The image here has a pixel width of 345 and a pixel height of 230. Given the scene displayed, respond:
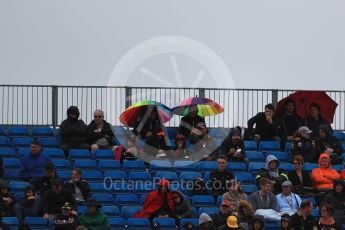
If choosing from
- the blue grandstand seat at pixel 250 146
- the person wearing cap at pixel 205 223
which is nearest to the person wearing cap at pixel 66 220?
the person wearing cap at pixel 205 223

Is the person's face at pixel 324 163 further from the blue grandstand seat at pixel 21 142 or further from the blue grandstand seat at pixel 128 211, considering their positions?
the blue grandstand seat at pixel 21 142

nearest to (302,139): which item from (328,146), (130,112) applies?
(328,146)

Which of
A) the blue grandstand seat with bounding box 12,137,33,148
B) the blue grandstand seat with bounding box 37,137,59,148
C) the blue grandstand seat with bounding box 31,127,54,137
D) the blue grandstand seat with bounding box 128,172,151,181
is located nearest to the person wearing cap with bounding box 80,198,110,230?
the blue grandstand seat with bounding box 128,172,151,181

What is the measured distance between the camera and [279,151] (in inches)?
1656

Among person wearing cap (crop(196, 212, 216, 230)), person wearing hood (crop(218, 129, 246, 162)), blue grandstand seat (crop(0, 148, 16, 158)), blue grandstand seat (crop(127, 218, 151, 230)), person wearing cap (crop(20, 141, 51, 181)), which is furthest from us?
person wearing hood (crop(218, 129, 246, 162))

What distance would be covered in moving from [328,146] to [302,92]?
1.97 meters

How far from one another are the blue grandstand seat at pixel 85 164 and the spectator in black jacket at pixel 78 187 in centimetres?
121

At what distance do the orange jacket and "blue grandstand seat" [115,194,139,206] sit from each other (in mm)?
3862

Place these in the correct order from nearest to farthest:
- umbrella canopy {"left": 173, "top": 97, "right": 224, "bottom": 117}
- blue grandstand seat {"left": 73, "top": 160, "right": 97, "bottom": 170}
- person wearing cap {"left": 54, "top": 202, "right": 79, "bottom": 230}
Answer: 1. person wearing cap {"left": 54, "top": 202, "right": 79, "bottom": 230}
2. blue grandstand seat {"left": 73, "top": 160, "right": 97, "bottom": 170}
3. umbrella canopy {"left": 173, "top": 97, "right": 224, "bottom": 117}

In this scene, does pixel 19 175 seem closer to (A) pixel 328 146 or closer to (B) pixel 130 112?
(B) pixel 130 112

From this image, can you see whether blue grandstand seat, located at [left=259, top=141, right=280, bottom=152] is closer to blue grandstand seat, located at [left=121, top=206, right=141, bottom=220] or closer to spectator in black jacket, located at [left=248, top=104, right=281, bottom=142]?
spectator in black jacket, located at [left=248, top=104, right=281, bottom=142]

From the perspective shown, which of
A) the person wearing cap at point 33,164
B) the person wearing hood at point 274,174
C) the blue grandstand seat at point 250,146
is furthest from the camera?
the blue grandstand seat at point 250,146

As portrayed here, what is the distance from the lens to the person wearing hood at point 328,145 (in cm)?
4159

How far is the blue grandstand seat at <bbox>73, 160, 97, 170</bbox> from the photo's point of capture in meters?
40.5
